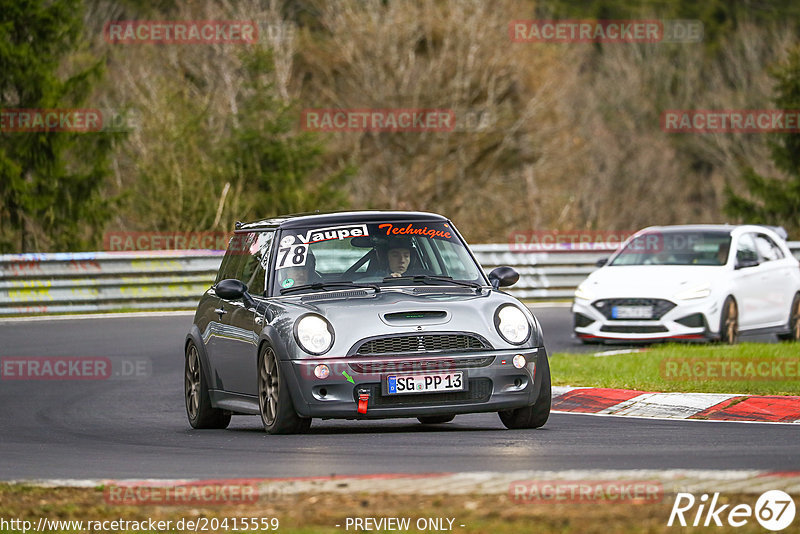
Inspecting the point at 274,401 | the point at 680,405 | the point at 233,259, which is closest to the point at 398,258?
the point at 274,401

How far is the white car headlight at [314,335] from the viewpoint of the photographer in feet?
34.7

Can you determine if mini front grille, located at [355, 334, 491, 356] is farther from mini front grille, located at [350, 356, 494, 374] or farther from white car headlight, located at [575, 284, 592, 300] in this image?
white car headlight, located at [575, 284, 592, 300]

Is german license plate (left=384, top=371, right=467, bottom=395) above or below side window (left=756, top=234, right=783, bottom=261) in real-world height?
above

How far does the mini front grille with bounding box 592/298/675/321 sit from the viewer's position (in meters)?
18.9

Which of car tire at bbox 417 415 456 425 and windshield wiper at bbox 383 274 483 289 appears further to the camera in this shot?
car tire at bbox 417 415 456 425

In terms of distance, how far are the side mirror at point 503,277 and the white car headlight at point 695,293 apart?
7.32m

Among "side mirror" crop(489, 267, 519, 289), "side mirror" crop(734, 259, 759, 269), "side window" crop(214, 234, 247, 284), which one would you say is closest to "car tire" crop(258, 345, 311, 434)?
"side window" crop(214, 234, 247, 284)

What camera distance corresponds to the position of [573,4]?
239ft

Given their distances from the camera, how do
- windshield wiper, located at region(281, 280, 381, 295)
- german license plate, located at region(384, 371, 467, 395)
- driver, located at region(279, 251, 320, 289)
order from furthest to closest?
1. driver, located at region(279, 251, 320, 289)
2. windshield wiper, located at region(281, 280, 381, 295)
3. german license plate, located at region(384, 371, 467, 395)

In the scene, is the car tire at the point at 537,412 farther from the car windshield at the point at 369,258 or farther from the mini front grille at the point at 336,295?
the mini front grille at the point at 336,295

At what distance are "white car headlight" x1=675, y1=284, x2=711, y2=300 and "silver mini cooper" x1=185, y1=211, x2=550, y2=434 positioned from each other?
7155mm

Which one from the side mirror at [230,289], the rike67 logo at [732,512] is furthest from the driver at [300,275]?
the rike67 logo at [732,512]

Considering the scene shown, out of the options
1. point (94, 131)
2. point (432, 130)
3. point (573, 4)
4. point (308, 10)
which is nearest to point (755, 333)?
point (94, 131)

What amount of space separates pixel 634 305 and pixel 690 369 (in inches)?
144
